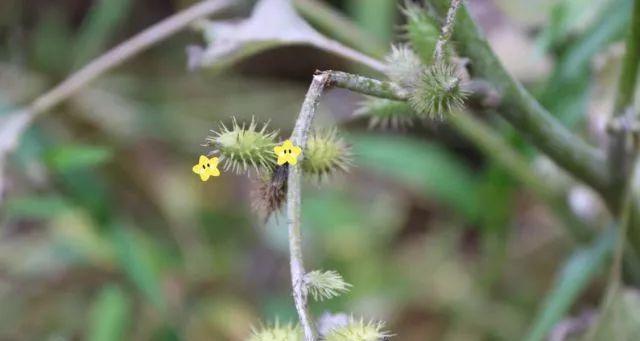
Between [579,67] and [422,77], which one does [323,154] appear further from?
[579,67]

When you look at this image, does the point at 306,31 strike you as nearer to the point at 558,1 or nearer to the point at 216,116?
the point at 558,1

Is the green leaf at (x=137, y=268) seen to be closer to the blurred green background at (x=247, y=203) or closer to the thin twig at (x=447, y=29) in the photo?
the blurred green background at (x=247, y=203)

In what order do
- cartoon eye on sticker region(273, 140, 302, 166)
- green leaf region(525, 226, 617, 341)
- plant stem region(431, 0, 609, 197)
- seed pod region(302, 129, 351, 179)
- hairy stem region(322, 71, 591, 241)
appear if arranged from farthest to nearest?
hairy stem region(322, 71, 591, 241) → green leaf region(525, 226, 617, 341) → plant stem region(431, 0, 609, 197) → seed pod region(302, 129, 351, 179) → cartoon eye on sticker region(273, 140, 302, 166)

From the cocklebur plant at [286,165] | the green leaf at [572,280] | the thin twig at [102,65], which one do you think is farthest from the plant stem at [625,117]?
the thin twig at [102,65]

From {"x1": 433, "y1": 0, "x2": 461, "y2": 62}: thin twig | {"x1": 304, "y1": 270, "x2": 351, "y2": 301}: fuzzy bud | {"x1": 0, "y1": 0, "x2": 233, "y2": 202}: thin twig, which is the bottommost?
{"x1": 304, "y1": 270, "x2": 351, "y2": 301}: fuzzy bud

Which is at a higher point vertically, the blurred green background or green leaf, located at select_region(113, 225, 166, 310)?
the blurred green background

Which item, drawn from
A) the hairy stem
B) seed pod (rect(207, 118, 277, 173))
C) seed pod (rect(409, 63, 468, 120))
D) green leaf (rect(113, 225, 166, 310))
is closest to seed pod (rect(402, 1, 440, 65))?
seed pod (rect(409, 63, 468, 120))

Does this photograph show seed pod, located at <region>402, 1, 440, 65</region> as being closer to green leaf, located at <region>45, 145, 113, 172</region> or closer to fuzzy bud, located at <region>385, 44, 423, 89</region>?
fuzzy bud, located at <region>385, 44, 423, 89</region>
